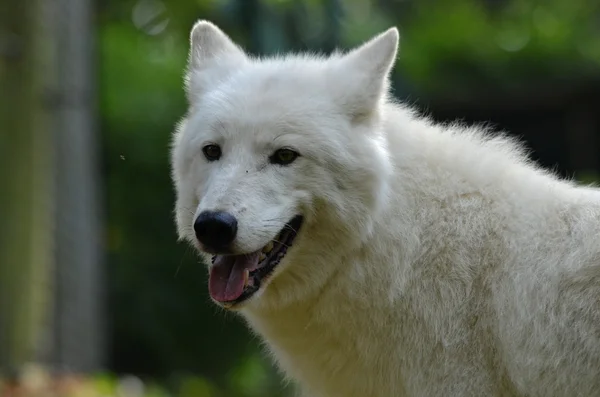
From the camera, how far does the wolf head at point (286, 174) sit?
173 inches

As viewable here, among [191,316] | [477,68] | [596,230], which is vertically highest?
[596,230]

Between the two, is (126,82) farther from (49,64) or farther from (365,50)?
(365,50)

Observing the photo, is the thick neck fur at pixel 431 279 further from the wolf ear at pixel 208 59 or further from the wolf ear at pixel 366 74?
the wolf ear at pixel 208 59

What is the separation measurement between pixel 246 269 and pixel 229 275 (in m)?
0.09

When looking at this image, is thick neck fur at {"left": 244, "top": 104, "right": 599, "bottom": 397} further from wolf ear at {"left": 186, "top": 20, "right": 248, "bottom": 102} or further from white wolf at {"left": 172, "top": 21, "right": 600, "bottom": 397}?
wolf ear at {"left": 186, "top": 20, "right": 248, "bottom": 102}

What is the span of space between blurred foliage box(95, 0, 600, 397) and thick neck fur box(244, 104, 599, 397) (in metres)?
9.68

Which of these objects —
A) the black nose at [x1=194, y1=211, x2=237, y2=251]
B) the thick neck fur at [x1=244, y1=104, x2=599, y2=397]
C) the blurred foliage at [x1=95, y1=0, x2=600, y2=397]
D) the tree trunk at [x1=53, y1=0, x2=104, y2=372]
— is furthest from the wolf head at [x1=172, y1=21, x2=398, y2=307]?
the blurred foliage at [x1=95, y1=0, x2=600, y2=397]

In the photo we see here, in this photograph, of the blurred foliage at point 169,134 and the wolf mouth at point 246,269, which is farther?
the blurred foliage at point 169,134

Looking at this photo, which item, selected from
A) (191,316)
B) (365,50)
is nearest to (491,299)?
(365,50)

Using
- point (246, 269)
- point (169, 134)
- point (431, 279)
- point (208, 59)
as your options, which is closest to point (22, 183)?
point (208, 59)

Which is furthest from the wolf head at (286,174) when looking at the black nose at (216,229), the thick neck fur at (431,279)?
the thick neck fur at (431,279)

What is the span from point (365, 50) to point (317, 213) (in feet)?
2.78

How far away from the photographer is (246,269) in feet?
14.7

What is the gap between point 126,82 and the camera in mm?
16969
